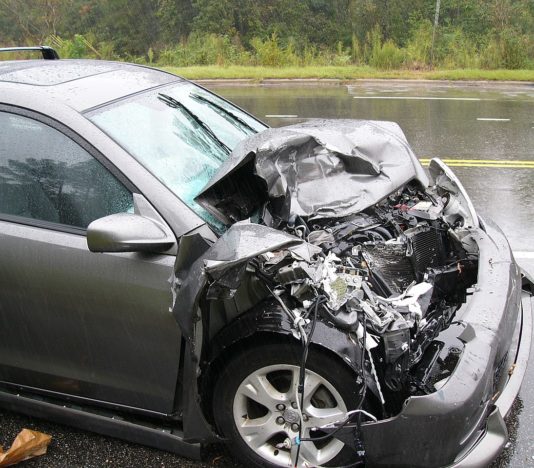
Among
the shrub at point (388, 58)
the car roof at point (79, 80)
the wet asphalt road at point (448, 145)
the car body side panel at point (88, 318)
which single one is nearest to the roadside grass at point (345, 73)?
the shrub at point (388, 58)

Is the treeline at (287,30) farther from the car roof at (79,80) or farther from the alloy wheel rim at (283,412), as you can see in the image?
the alloy wheel rim at (283,412)

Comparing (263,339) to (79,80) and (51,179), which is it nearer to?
(51,179)

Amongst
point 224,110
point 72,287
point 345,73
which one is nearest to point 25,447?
point 72,287

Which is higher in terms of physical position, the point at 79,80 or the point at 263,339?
the point at 79,80

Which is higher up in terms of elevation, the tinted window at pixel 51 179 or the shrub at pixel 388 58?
the tinted window at pixel 51 179

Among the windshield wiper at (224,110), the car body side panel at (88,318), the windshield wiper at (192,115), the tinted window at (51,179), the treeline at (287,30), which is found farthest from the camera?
the treeline at (287,30)

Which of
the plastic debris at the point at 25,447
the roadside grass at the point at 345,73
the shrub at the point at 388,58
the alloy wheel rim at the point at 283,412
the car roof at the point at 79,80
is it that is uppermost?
the car roof at the point at 79,80

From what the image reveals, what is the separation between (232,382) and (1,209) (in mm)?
1336

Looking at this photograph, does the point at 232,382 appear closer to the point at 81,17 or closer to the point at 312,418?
the point at 312,418

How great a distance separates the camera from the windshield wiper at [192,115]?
3199mm

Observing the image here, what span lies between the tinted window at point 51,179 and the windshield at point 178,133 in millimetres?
177

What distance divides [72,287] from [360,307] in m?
1.21

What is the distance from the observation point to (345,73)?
53.6ft

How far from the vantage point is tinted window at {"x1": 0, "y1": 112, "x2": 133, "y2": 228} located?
252 centimetres
